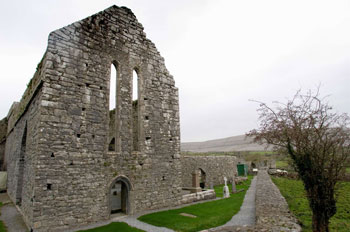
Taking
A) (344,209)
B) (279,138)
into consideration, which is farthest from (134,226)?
(344,209)

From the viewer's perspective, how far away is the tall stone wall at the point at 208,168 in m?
20.5

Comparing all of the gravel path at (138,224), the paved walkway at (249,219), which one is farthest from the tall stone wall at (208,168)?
the gravel path at (138,224)

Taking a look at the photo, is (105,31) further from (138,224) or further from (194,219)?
(194,219)

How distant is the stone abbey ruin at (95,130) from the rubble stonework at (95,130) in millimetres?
33

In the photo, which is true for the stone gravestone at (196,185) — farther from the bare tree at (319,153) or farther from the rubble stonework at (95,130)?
the bare tree at (319,153)

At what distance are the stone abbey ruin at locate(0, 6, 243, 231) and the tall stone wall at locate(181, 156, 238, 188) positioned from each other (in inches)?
343

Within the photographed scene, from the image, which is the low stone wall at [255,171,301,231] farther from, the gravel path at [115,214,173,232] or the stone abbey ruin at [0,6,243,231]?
the stone abbey ruin at [0,6,243,231]

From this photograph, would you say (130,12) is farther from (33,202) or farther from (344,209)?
(344,209)

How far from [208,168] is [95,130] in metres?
15.5

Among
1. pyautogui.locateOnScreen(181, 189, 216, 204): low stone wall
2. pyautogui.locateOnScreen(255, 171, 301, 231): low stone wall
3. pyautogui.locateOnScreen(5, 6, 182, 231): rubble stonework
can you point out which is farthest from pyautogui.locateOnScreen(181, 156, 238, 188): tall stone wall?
pyautogui.locateOnScreen(255, 171, 301, 231): low stone wall

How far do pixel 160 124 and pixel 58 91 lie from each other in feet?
16.2

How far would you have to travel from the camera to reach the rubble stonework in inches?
312

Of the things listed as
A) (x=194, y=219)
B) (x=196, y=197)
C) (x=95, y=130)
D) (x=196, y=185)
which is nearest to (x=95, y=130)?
(x=95, y=130)

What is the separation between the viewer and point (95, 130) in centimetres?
912
